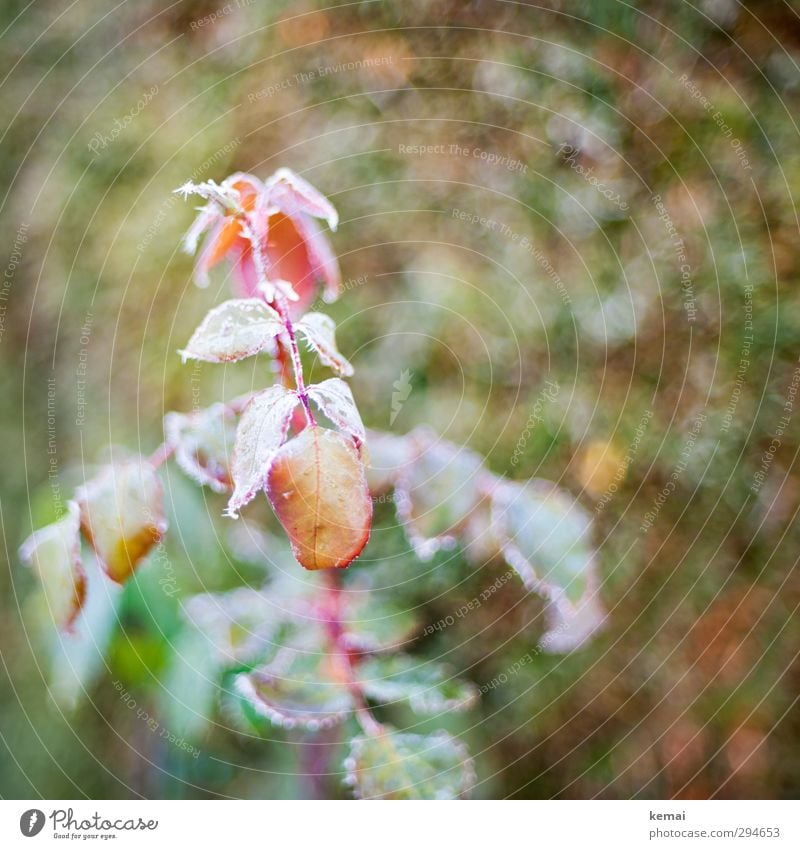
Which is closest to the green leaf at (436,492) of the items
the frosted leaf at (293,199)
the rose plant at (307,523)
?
the rose plant at (307,523)

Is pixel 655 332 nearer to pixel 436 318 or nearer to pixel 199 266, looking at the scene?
pixel 436 318

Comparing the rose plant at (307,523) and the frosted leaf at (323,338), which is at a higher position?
the frosted leaf at (323,338)

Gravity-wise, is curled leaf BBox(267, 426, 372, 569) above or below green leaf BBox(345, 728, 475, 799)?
above

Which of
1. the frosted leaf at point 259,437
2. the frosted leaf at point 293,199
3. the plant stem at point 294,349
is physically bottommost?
the frosted leaf at point 259,437

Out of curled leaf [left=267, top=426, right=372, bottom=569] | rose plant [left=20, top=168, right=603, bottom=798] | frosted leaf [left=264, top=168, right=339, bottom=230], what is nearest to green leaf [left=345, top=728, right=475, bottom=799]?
rose plant [left=20, top=168, right=603, bottom=798]

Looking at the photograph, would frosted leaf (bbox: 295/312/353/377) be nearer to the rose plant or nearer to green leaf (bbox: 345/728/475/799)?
the rose plant
